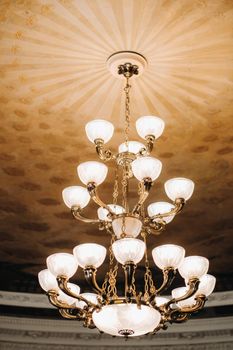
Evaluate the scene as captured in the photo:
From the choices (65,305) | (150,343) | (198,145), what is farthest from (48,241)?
(65,305)

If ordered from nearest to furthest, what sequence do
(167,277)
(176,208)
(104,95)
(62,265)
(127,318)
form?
(127,318) → (167,277) → (62,265) → (176,208) → (104,95)

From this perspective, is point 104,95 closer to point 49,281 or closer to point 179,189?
point 179,189

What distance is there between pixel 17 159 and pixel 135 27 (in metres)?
2.31

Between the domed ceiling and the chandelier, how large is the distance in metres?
0.27

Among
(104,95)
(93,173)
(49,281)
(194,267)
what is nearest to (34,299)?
(49,281)

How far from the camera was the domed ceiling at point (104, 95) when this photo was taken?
4.11 metres

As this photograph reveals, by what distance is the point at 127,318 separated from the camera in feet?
12.1

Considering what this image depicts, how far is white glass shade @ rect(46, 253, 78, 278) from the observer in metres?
4.00

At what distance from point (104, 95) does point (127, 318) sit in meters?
2.03

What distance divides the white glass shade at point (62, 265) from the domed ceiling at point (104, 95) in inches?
61.0

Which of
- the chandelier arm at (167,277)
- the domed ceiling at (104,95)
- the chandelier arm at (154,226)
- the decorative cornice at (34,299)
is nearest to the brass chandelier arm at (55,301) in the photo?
the chandelier arm at (167,277)

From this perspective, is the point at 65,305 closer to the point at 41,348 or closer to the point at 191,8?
the point at 191,8

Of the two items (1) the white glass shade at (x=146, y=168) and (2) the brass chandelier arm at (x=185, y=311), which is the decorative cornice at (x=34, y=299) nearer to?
(2) the brass chandelier arm at (x=185, y=311)

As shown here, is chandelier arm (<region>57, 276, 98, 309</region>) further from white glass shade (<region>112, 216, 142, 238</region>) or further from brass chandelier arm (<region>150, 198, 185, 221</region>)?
brass chandelier arm (<region>150, 198, 185, 221</region>)
